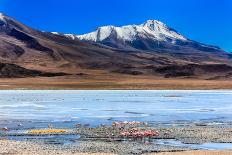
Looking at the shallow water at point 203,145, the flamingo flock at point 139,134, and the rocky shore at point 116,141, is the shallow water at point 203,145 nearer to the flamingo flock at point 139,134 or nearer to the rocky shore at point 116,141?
the rocky shore at point 116,141

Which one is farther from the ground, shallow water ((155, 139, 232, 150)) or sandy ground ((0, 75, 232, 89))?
sandy ground ((0, 75, 232, 89))

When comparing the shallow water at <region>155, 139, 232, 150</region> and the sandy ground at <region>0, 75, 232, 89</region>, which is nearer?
the shallow water at <region>155, 139, 232, 150</region>

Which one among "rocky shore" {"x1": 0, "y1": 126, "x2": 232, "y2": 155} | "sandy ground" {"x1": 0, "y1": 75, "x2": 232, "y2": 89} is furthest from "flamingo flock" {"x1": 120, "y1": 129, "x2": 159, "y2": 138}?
"sandy ground" {"x1": 0, "y1": 75, "x2": 232, "y2": 89}

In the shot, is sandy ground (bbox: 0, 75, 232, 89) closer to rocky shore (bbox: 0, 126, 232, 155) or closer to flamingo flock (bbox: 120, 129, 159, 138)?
rocky shore (bbox: 0, 126, 232, 155)

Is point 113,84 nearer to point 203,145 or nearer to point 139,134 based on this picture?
point 139,134

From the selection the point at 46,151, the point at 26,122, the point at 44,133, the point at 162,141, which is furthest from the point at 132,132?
the point at 26,122

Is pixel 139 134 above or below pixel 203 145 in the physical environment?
above

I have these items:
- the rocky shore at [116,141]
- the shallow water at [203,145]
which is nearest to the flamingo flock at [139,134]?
the rocky shore at [116,141]

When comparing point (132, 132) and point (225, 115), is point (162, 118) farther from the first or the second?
point (132, 132)

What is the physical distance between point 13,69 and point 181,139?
6164 inches

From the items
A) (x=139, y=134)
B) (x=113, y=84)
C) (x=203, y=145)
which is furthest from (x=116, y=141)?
(x=113, y=84)

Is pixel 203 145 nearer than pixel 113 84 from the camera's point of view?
Yes

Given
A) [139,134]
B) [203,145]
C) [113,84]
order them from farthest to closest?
1. [113,84]
2. [139,134]
3. [203,145]

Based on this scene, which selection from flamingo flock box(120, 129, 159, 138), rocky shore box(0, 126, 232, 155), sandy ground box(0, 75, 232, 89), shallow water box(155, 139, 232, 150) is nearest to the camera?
rocky shore box(0, 126, 232, 155)
